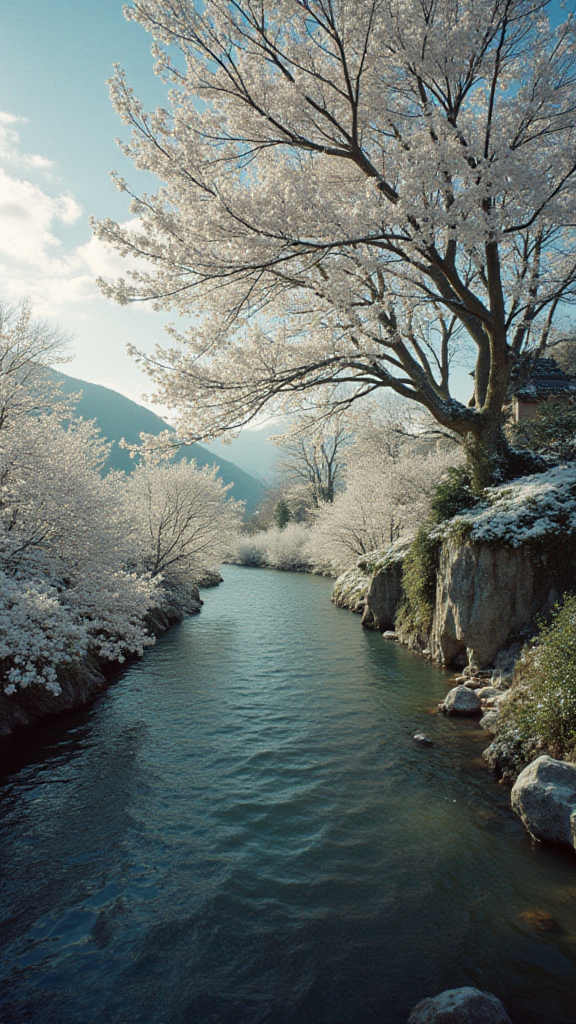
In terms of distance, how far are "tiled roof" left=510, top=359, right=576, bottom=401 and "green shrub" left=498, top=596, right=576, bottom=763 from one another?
1769cm

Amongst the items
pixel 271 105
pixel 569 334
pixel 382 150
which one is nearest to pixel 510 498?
pixel 382 150

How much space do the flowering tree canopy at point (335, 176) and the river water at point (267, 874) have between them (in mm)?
5791

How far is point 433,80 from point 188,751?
12.0 metres

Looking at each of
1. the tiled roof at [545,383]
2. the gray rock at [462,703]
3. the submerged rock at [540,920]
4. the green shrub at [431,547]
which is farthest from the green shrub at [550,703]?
the tiled roof at [545,383]

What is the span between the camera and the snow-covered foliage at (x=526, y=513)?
896 centimetres

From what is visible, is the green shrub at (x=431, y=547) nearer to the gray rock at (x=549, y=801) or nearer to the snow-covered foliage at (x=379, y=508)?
the snow-covered foliage at (x=379, y=508)

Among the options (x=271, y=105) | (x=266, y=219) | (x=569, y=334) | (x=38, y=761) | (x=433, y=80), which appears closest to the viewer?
(x=38, y=761)

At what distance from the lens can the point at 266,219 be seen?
7.21 meters

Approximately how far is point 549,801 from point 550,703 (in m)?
1.16

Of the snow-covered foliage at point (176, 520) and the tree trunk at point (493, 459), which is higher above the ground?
the tree trunk at point (493, 459)

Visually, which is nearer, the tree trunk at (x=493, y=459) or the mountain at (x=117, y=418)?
the tree trunk at (x=493, y=459)

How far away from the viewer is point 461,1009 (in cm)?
289

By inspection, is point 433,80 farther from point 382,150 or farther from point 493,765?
point 493,765

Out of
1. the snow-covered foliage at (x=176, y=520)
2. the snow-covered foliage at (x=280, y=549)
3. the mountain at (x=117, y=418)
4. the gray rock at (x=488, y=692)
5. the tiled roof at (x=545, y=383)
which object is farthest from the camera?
the mountain at (x=117, y=418)
